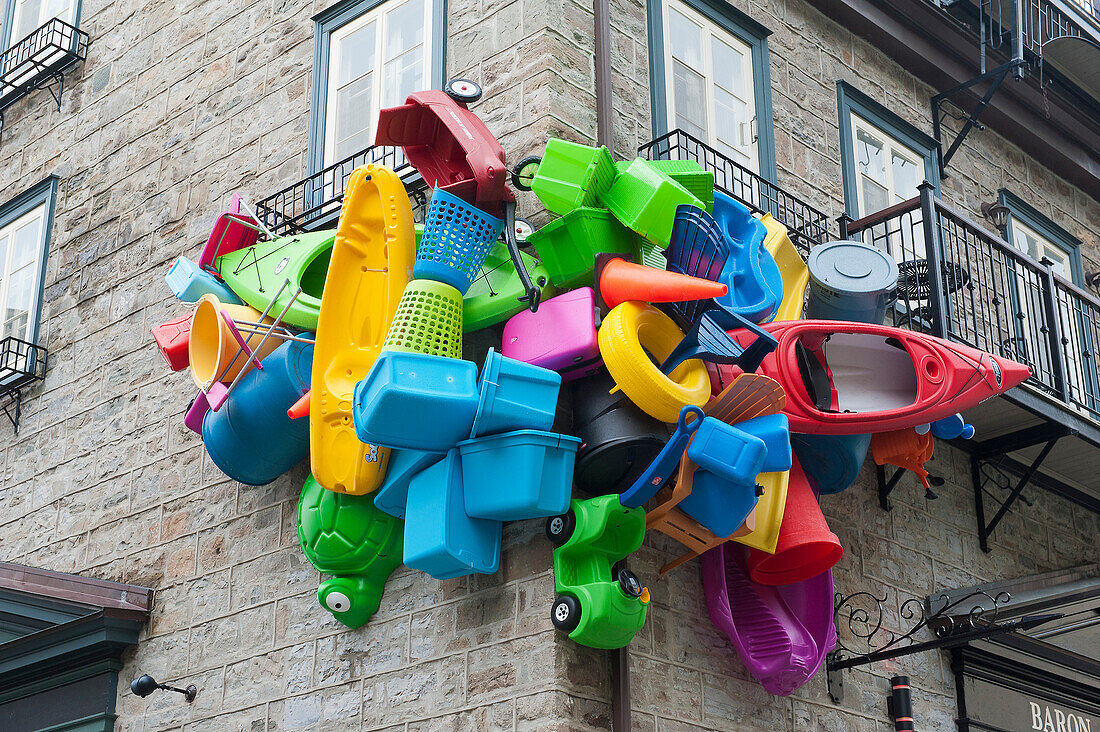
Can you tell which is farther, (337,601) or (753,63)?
(753,63)

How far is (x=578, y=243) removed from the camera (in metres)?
6.89

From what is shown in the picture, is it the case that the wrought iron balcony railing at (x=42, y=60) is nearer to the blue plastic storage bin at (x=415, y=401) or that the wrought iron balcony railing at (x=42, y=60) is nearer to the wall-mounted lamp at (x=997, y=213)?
the blue plastic storage bin at (x=415, y=401)

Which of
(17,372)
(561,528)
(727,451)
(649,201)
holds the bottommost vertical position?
(561,528)

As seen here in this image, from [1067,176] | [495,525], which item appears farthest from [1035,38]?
[495,525]

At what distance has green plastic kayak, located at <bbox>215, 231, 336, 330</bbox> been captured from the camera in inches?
295

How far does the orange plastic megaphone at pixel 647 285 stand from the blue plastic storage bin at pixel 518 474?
761 mm

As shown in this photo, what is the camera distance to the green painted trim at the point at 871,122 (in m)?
9.98

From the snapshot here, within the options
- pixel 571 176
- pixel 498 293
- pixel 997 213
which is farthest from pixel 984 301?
pixel 498 293

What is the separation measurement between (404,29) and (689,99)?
192 centimetres

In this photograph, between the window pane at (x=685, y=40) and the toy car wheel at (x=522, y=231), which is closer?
the toy car wheel at (x=522, y=231)

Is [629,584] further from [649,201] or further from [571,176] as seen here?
[571,176]

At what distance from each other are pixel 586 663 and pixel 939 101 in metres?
6.61

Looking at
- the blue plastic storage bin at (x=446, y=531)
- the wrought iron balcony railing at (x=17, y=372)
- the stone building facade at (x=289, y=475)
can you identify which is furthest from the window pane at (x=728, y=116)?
the wrought iron balcony railing at (x=17, y=372)

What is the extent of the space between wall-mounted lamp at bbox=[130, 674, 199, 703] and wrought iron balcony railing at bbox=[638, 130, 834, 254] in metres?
4.18
